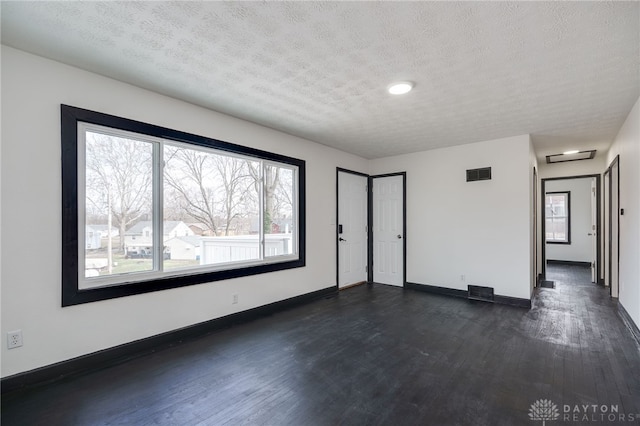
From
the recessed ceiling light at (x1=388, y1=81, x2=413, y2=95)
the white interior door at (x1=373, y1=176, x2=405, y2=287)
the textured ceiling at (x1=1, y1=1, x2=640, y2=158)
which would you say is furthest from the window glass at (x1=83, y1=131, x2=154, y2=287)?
the white interior door at (x1=373, y1=176, x2=405, y2=287)

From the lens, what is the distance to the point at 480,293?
15.0 ft

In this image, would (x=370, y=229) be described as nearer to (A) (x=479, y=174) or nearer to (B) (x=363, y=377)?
(A) (x=479, y=174)

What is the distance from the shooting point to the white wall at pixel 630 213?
307cm

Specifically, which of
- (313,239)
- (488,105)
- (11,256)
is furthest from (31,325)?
(488,105)

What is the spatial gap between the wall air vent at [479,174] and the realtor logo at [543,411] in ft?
10.9

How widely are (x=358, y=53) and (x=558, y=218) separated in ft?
29.6

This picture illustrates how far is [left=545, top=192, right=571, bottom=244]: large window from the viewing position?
8125 millimetres

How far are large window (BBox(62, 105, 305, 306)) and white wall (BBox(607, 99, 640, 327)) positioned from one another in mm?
4060

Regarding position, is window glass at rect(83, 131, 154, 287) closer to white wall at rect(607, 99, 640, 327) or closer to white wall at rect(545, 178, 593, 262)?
white wall at rect(607, 99, 640, 327)

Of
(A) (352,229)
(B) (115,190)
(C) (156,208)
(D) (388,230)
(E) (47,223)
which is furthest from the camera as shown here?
(D) (388,230)

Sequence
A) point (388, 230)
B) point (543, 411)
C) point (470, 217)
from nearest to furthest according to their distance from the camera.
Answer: point (543, 411) < point (470, 217) < point (388, 230)

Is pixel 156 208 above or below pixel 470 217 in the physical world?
above

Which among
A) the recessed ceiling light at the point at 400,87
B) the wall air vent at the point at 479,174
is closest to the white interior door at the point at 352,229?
the wall air vent at the point at 479,174

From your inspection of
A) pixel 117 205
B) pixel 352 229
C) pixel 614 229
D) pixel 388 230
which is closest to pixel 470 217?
pixel 388 230
